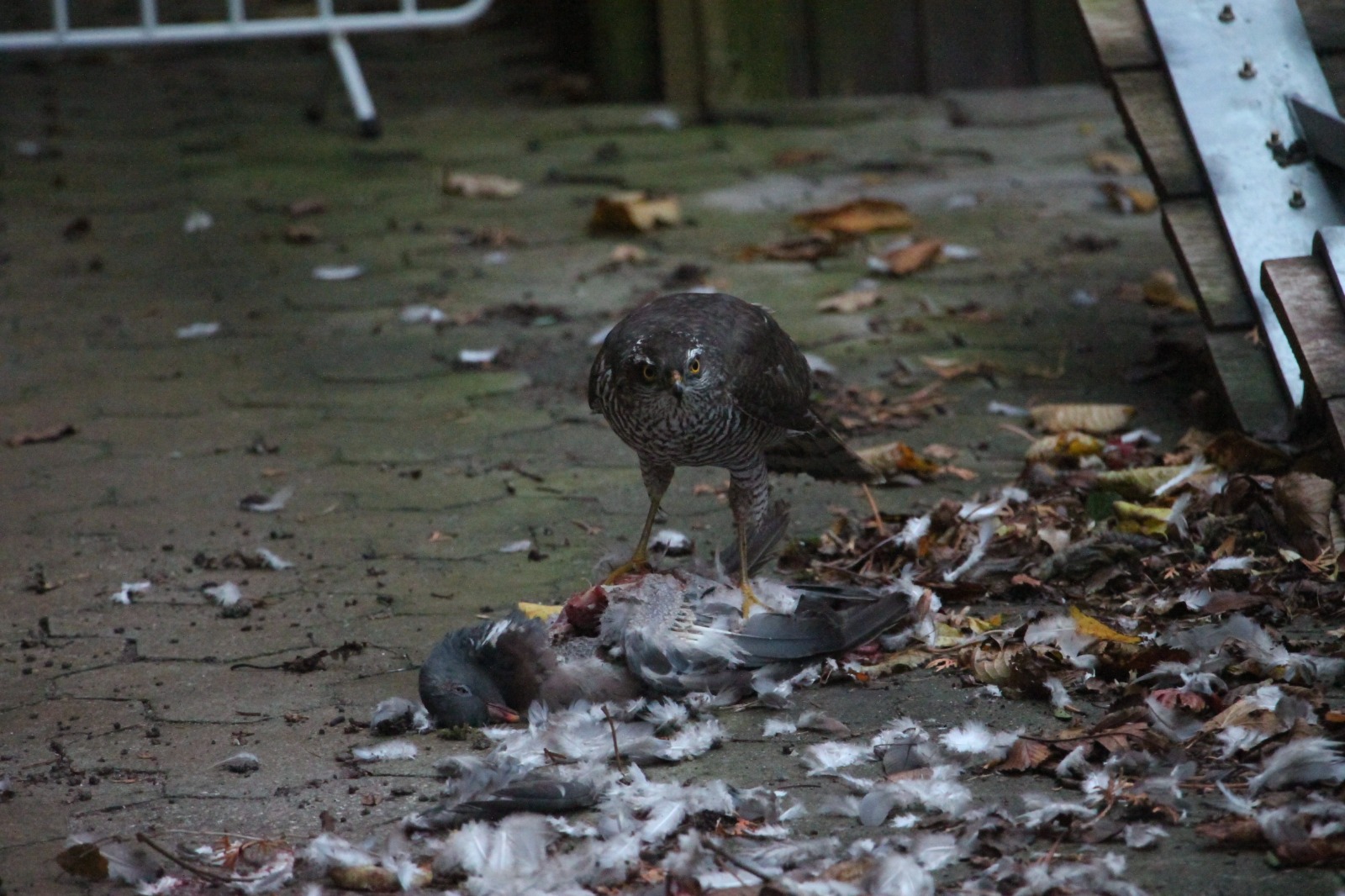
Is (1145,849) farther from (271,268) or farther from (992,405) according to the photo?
(271,268)

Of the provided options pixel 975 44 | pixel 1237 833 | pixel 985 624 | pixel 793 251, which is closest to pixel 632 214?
pixel 793 251

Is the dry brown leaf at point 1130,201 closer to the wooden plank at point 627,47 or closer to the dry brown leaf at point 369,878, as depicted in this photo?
the wooden plank at point 627,47

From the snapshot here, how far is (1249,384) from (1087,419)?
54 cm

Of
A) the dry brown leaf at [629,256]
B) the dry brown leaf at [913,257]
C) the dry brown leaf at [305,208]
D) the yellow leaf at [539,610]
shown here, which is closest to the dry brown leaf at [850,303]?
the dry brown leaf at [913,257]

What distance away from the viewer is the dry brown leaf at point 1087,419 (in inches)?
191

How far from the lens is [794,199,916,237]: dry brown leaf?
6.81 metres

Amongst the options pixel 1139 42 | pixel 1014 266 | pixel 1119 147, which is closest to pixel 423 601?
pixel 1139 42

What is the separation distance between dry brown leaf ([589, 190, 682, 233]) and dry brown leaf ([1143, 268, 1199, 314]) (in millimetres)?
2223

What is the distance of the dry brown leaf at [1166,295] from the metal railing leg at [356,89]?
165 inches

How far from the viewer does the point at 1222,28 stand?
490cm

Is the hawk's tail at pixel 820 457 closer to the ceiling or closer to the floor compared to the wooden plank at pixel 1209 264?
closer to the floor

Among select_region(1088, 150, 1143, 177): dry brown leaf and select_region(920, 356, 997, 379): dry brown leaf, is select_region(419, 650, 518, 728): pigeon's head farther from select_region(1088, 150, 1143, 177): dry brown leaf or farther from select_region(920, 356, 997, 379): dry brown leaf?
select_region(1088, 150, 1143, 177): dry brown leaf

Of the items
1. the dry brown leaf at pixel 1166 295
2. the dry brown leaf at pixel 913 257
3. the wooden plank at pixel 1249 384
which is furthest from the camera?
the dry brown leaf at pixel 913 257

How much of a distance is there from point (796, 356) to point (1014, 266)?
2.61 metres
